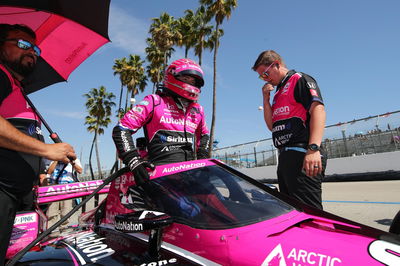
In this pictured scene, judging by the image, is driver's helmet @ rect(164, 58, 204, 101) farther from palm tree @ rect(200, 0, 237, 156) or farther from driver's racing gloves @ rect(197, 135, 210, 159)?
palm tree @ rect(200, 0, 237, 156)

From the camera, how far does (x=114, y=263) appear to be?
1.38 meters

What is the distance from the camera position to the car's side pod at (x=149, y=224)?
1286 millimetres

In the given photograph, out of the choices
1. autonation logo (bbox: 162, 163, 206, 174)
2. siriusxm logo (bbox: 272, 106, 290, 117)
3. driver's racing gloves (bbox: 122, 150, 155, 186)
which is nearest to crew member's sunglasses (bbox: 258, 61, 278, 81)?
siriusxm logo (bbox: 272, 106, 290, 117)

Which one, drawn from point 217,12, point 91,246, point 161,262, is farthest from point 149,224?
point 217,12

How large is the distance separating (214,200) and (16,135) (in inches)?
41.5

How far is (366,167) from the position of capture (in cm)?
1273

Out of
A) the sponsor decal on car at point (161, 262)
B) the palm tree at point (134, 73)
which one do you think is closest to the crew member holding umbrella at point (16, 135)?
the sponsor decal on car at point (161, 262)

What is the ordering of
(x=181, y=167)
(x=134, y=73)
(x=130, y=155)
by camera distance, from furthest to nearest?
(x=134, y=73) → (x=130, y=155) → (x=181, y=167)

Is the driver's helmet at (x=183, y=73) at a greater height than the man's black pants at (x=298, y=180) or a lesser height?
greater

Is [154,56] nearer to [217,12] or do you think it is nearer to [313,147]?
[217,12]

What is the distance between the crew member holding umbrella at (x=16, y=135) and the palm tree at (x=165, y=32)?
21221 millimetres

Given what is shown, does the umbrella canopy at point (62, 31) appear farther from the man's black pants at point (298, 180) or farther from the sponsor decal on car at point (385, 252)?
the sponsor decal on car at point (385, 252)

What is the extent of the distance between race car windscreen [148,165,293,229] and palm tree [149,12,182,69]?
2153cm

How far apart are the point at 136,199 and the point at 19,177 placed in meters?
0.67
